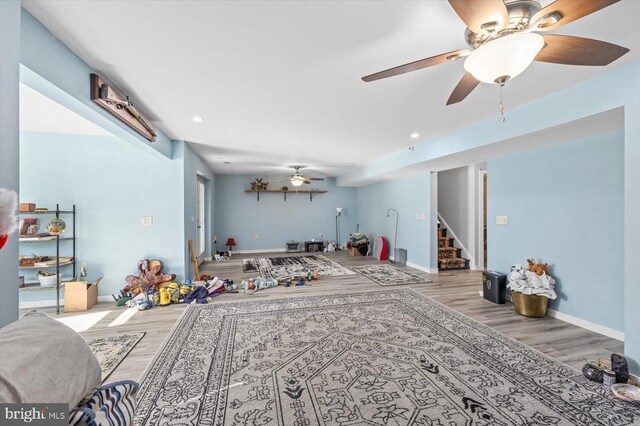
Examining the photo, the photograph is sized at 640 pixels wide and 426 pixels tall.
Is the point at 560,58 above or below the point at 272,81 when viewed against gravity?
below

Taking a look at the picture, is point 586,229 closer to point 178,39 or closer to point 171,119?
point 178,39

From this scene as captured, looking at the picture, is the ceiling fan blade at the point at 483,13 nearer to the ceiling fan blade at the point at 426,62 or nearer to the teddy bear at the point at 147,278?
the ceiling fan blade at the point at 426,62

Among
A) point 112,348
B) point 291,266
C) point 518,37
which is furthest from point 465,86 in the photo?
point 291,266

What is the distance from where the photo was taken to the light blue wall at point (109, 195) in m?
3.87

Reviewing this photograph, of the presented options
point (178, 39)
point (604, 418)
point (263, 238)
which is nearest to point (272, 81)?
point (178, 39)

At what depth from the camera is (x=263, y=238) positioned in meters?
8.73

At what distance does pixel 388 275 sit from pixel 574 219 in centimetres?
308

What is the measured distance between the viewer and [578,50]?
1.44m

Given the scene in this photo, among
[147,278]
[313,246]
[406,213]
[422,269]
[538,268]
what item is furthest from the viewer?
[313,246]

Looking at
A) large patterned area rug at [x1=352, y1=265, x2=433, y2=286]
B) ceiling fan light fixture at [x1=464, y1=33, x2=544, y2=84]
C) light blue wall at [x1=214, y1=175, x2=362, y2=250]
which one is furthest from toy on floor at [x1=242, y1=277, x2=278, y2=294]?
ceiling fan light fixture at [x1=464, y1=33, x2=544, y2=84]

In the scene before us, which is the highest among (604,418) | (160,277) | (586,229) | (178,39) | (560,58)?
(178,39)

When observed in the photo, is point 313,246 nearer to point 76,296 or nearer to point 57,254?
point 76,296

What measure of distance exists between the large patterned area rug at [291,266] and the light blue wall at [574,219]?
3147 mm

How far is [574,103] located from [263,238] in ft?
25.4
